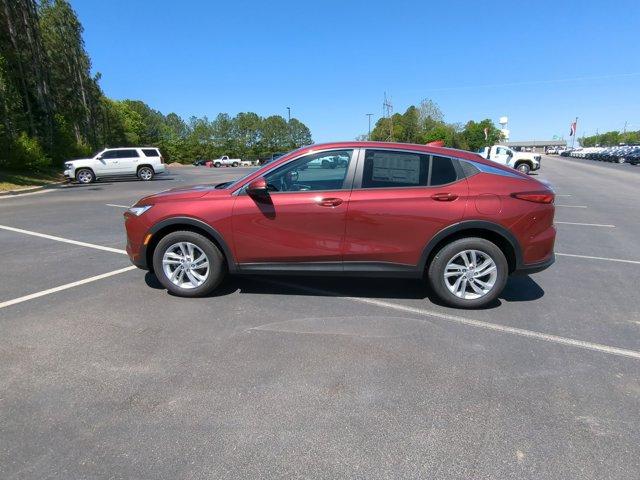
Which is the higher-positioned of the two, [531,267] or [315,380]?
[531,267]

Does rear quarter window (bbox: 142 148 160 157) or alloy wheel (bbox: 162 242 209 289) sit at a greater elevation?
rear quarter window (bbox: 142 148 160 157)

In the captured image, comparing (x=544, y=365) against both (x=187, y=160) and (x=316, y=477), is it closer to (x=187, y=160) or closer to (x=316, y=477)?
(x=316, y=477)

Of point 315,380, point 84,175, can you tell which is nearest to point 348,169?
point 315,380

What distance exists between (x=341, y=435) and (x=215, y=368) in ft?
3.92

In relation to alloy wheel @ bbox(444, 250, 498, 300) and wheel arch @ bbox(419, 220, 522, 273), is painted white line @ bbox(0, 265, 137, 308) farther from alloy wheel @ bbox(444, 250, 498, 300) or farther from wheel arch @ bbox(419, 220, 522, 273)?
alloy wheel @ bbox(444, 250, 498, 300)

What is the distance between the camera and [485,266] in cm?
450

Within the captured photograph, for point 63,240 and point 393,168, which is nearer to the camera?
point 393,168

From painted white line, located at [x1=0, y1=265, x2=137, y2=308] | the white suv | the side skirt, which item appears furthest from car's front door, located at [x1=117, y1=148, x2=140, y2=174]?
the side skirt

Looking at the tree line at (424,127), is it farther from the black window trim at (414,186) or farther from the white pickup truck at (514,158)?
the black window trim at (414,186)

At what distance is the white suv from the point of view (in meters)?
22.7

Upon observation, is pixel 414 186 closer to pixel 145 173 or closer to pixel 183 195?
pixel 183 195

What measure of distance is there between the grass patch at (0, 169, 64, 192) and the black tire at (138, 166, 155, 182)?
4.07 metres

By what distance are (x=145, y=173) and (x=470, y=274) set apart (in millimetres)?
23338

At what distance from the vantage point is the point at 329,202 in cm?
447
